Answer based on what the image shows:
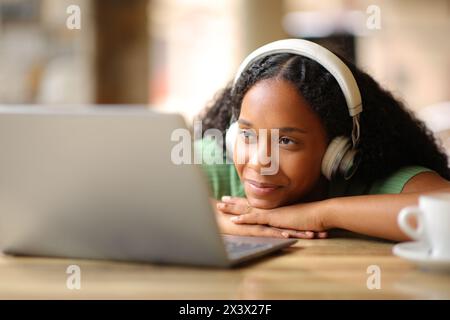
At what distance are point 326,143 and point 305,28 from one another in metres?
4.14

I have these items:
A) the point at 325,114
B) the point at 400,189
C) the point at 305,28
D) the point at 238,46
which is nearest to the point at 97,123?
the point at 325,114

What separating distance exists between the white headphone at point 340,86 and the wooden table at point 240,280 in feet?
0.91

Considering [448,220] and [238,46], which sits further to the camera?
[238,46]

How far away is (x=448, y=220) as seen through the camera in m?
0.85

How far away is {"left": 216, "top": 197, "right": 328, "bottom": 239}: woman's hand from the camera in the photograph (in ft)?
3.63

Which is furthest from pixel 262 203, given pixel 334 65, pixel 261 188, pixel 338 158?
pixel 334 65

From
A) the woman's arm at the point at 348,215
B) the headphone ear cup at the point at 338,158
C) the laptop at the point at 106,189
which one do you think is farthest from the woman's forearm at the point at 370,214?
the laptop at the point at 106,189

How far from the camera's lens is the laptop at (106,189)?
0.78m

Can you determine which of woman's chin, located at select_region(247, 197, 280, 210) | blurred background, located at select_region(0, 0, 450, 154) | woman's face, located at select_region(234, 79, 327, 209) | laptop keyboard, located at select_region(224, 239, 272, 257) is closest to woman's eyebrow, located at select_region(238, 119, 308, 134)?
woman's face, located at select_region(234, 79, 327, 209)

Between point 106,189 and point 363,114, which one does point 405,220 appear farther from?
point 363,114

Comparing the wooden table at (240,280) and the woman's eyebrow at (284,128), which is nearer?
the wooden table at (240,280)

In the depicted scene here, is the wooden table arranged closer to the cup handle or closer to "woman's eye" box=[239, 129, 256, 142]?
the cup handle

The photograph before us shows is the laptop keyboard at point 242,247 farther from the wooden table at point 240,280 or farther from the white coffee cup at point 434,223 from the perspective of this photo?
the white coffee cup at point 434,223
